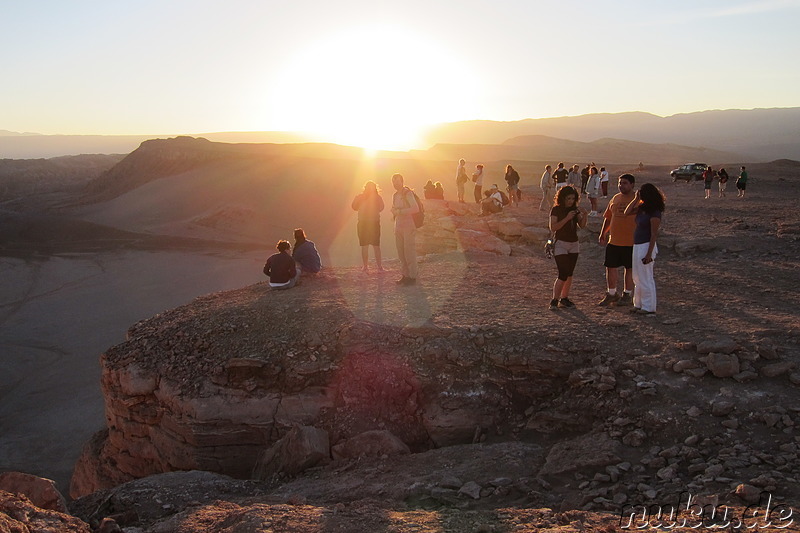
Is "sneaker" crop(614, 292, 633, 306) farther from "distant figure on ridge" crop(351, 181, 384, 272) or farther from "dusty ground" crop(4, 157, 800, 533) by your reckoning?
"distant figure on ridge" crop(351, 181, 384, 272)

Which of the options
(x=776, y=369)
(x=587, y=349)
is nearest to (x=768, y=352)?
(x=776, y=369)

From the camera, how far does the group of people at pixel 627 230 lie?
6.79m

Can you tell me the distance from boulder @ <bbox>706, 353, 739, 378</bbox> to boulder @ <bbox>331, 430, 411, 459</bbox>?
311 centimetres

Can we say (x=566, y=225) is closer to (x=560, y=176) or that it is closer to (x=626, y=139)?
(x=560, y=176)

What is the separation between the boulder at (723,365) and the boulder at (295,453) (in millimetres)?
3986

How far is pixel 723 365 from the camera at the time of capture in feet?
18.3

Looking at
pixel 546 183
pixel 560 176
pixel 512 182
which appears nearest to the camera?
pixel 546 183

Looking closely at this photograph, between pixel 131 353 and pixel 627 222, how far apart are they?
6.86 metres

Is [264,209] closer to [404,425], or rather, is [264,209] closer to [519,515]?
[404,425]

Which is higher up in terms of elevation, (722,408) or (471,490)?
(722,408)

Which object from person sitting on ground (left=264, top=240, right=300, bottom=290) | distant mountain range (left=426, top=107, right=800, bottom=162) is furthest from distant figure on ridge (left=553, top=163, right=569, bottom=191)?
distant mountain range (left=426, top=107, right=800, bottom=162)

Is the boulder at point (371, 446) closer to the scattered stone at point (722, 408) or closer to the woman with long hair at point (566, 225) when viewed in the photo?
the scattered stone at point (722, 408)

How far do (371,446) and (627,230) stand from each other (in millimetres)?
4067
